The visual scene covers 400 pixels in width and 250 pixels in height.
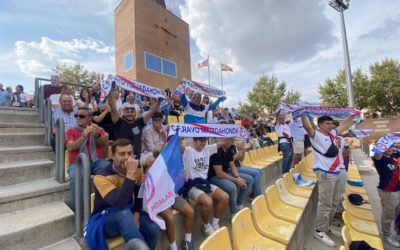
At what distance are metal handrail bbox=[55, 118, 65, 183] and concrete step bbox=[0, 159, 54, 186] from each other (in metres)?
0.37

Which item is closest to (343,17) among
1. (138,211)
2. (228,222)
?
(228,222)

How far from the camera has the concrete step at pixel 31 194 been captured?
2.65 meters

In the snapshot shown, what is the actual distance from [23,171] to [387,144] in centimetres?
602

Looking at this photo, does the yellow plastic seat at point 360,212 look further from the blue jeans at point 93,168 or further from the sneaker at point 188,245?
the blue jeans at point 93,168

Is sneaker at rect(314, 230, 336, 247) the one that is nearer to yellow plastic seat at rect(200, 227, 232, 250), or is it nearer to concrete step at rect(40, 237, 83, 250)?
yellow plastic seat at rect(200, 227, 232, 250)

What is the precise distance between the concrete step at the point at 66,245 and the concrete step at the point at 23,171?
1308 mm

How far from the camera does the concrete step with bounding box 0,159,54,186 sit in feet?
10.2

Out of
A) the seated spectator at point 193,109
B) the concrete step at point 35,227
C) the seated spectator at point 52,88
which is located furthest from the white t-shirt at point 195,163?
the seated spectator at point 52,88

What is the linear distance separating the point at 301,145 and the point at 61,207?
6930 mm

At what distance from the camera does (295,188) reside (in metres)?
A: 5.07

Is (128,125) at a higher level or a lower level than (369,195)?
higher

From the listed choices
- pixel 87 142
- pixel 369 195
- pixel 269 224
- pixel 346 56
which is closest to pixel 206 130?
pixel 269 224

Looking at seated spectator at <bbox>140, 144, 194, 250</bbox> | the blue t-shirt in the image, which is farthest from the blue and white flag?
the blue t-shirt

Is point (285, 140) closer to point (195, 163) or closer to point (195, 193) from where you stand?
point (195, 163)
